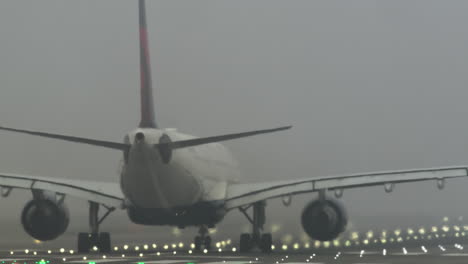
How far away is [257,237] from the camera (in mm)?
43844

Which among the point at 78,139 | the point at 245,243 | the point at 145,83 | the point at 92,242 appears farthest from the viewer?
the point at 245,243

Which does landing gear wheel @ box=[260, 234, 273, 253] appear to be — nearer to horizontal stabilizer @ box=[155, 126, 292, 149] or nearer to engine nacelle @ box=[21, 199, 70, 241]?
horizontal stabilizer @ box=[155, 126, 292, 149]

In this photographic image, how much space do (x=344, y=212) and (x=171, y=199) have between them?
792 centimetres

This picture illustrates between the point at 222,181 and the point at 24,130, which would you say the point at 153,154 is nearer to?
the point at 24,130

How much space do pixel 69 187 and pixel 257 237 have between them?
948cm

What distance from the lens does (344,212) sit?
40.3m

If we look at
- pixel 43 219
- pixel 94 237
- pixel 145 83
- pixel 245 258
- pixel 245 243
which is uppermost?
pixel 145 83

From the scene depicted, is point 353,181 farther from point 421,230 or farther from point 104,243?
point 421,230

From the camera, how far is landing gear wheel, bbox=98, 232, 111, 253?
4369 cm

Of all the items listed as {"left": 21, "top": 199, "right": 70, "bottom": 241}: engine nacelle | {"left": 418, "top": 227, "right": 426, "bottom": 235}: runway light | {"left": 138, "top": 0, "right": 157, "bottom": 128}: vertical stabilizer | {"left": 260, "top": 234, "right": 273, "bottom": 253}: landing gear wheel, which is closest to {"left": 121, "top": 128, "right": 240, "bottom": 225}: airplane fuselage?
{"left": 138, "top": 0, "right": 157, "bottom": 128}: vertical stabilizer

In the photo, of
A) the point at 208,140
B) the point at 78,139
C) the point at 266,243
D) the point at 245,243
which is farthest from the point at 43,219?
the point at 266,243

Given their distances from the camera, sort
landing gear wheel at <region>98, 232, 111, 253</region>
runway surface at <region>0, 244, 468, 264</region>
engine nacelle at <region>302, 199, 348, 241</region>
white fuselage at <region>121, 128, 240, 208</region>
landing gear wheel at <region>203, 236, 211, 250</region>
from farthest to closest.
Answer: landing gear wheel at <region>203, 236, 211, 250</region>, landing gear wheel at <region>98, 232, 111, 253</region>, engine nacelle at <region>302, 199, 348, 241</region>, white fuselage at <region>121, 128, 240, 208</region>, runway surface at <region>0, 244, 468, 264</region>

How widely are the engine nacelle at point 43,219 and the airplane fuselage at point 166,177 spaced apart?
3.47 m

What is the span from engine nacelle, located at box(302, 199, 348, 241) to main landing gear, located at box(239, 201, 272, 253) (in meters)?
3.53
